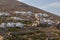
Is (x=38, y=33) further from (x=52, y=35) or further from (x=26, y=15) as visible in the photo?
(x=26, y=15)

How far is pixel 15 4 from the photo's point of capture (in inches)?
2655

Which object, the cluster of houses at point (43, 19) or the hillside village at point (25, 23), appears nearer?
the hillside village at point (25, 23)

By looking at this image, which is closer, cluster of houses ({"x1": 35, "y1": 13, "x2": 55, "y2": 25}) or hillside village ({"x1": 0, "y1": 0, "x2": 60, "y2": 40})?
hillside village ({"x1": 0, "y1": 0, "x2": 60, "y2": 40})

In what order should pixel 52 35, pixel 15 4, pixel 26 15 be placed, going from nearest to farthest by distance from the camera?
1. pixel 52 35
2. pixel 26 15
3. pixel 15 4

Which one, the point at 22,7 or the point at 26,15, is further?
the point at 22,7

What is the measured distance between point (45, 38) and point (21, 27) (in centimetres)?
862

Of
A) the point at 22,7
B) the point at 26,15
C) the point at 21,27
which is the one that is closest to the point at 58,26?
the point at 21,27

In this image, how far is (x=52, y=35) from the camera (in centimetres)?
3425

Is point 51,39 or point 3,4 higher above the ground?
point 3,4

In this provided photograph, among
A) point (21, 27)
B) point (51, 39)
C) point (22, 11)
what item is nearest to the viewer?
point (51, 39)

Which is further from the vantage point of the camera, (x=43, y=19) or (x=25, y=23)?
(x=43, y=19)

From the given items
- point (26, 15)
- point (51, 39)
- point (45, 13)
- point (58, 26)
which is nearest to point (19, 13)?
point (26, 15)

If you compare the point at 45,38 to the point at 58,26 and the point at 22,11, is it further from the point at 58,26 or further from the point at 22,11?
the point at 22,11

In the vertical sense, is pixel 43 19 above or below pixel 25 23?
above
